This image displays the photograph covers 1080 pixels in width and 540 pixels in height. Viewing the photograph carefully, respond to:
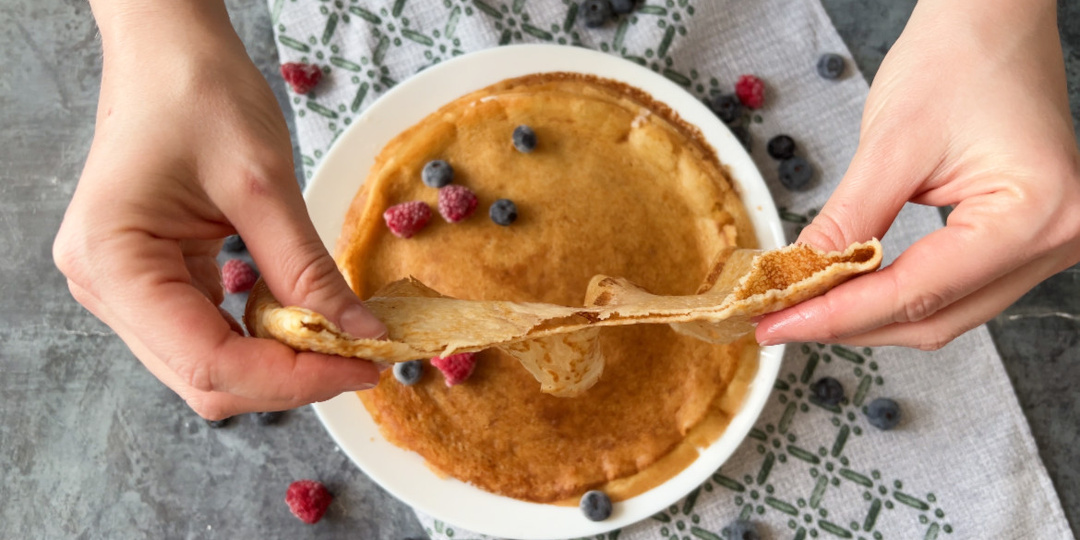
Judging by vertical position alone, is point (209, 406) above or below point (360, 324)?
below

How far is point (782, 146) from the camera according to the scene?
2.39 metres

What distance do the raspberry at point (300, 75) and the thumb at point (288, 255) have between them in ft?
3.64

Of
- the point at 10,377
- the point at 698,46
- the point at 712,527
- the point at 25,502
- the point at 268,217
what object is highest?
the point at 698,46

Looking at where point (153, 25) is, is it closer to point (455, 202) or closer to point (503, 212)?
point (455, 202)

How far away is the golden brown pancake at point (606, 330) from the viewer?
2.19 m

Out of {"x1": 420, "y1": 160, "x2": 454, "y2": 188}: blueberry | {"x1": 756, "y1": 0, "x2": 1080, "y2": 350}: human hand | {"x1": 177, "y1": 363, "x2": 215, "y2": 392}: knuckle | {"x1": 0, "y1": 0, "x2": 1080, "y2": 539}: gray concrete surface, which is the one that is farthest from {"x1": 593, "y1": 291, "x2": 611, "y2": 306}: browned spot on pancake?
{"x1": 0, "y1": 0, "x2": 1080, "y2": 539}: gray concrete surface

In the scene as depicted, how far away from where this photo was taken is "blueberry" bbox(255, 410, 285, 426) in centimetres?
244

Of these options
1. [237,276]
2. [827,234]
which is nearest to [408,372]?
[237,276]

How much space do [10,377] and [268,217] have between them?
1831 mm

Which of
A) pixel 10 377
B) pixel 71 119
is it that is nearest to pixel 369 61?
pixel 71 119

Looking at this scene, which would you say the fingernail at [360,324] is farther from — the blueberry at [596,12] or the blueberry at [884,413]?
the blueberry at [884,413]

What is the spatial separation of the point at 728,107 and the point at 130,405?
2.34 metres

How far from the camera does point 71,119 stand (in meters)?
2.58

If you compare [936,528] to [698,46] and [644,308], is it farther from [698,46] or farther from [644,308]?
[698,46]
